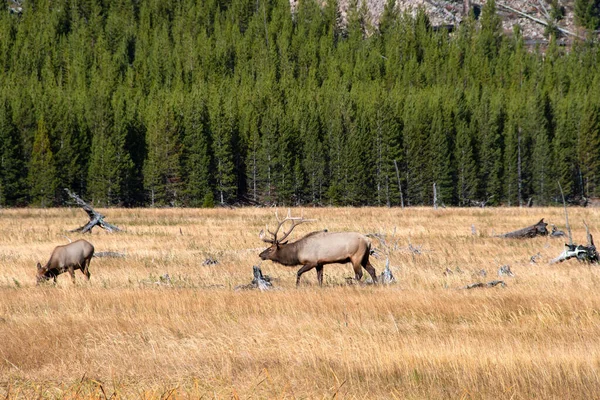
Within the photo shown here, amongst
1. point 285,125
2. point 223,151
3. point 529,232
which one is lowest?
point 223,151

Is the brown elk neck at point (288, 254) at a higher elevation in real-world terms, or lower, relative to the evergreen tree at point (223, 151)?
higher

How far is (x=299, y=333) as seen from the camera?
9.81m

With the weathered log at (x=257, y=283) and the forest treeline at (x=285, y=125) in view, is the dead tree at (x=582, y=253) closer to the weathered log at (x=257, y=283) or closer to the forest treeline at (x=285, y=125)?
the weathered log at (x=257, y=283)

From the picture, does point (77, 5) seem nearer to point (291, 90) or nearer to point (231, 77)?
point (231, 77)

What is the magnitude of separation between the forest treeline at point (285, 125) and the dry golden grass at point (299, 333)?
4385 centimetres

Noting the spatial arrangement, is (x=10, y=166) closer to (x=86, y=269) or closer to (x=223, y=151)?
(x=223, y=151)

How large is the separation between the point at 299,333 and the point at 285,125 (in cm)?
6569

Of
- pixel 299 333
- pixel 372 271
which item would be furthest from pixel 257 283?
pixel 299 333

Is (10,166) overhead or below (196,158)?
overhead

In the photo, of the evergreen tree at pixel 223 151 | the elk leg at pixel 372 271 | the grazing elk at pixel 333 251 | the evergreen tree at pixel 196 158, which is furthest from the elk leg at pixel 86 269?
the evergreen tree at pixel 223 151

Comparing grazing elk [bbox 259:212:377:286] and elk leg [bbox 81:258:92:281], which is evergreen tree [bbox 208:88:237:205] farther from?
grazing elk [bbox 259:212:377:286]

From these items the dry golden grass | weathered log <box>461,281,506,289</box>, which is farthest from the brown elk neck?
weathered log <box>461,281,506,289</box>

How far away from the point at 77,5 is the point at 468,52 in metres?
67.3

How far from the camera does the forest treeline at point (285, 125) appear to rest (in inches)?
2726
